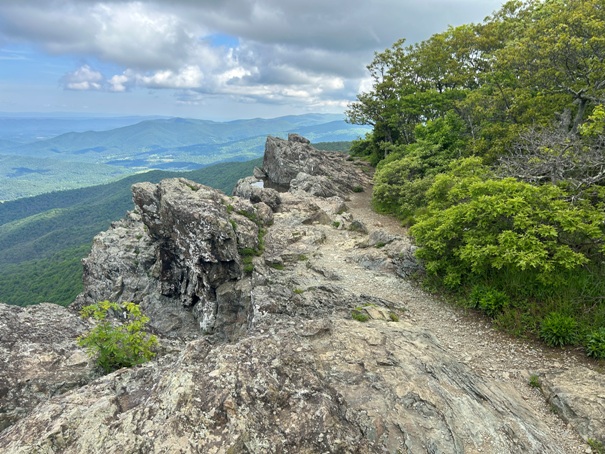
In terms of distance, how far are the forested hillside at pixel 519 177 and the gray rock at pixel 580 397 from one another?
112cm

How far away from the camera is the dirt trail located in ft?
29.4

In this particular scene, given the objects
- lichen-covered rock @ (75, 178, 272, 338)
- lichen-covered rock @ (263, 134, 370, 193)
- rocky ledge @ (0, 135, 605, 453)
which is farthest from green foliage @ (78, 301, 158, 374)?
lichen-covered rock @ (263, 134, 370, 193)

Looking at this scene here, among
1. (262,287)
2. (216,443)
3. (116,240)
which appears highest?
(216,443)

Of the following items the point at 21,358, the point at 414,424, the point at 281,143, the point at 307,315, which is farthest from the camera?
the point at 281,143

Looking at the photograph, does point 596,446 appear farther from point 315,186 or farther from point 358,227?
point 315,186

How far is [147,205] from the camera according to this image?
78.5 feet

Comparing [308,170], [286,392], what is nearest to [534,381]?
[286,392]

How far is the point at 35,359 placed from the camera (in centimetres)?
895

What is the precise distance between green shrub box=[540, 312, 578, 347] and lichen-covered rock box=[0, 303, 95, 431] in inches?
528

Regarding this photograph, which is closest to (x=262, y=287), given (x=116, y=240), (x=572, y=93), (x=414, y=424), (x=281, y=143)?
(x=414, y=424)

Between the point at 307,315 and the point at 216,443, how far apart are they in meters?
8.07

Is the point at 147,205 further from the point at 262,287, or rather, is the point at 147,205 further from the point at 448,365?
the point at 448,365

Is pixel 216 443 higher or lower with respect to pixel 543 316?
higher

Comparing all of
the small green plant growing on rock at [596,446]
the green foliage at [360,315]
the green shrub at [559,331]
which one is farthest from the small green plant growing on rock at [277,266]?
the small green plant growing on rock at [596,446]
